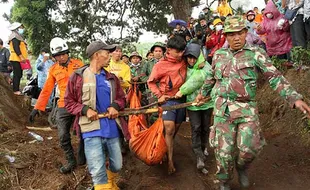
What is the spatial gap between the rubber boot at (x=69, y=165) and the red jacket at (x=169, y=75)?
1.61 metres

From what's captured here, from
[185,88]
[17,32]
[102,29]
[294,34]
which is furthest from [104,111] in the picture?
[102,29]

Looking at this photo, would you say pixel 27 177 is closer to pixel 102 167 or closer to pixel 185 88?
pixel 102 167

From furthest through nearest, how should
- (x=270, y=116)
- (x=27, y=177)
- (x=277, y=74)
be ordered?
(x=270, y=116) → (x=27, y=177) → (x=277, y=74)

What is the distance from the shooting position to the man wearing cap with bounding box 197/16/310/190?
3898 millimetres

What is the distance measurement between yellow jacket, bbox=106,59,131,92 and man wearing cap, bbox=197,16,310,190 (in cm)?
290

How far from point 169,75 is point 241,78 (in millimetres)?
1393

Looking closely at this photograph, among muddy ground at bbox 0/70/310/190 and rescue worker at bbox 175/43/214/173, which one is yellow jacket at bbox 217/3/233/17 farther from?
rescue worker at bbox 175/43/214/173

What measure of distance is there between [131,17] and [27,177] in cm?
1114

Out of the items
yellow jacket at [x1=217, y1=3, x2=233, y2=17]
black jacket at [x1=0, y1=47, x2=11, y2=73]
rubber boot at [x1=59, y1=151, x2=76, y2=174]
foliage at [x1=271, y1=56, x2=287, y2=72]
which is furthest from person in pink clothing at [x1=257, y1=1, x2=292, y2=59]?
black jacket at [x1=0, y1=47, x2=11, y2=73]

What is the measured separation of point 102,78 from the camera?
167 inches

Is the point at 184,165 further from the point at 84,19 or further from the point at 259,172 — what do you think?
the point at 84,19

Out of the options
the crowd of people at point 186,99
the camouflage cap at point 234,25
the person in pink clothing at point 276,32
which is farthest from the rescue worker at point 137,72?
the camouflage cap at point 234,25

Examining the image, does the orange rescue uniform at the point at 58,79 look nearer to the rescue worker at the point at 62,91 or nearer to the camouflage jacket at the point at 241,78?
the rescue worker at the point at 62,91

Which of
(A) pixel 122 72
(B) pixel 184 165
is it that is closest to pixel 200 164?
(B) pixel 184 165
